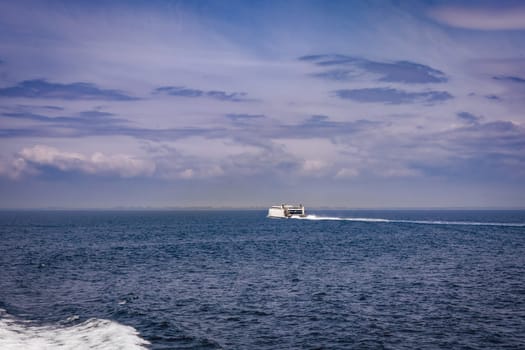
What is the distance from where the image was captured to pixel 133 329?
34781 millimetres

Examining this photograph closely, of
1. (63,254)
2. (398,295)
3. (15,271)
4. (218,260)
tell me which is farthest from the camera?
(63,254)

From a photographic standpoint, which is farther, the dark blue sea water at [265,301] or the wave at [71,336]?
the dark blue sea water at [265,301]

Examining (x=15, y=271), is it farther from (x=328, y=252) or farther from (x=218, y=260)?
(x=328, y=252)

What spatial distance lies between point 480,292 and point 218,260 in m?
40.0

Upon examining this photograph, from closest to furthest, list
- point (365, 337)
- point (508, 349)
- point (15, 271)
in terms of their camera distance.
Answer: point (508, 349)
point (365, 337)
point (15, 271)

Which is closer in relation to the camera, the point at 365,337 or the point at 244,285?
the point at 365,337

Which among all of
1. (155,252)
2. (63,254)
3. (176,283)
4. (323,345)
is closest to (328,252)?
(155,252)

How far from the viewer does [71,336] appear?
33.3m

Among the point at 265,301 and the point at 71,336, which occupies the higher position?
the point at 265,301

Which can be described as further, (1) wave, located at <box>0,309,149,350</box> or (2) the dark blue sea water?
(2) the dark blue sea water

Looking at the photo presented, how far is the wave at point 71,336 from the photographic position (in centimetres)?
3095

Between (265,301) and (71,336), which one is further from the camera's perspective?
(265,301)

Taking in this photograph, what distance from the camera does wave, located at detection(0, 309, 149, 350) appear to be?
1219 inches

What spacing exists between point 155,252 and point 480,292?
58575mm
